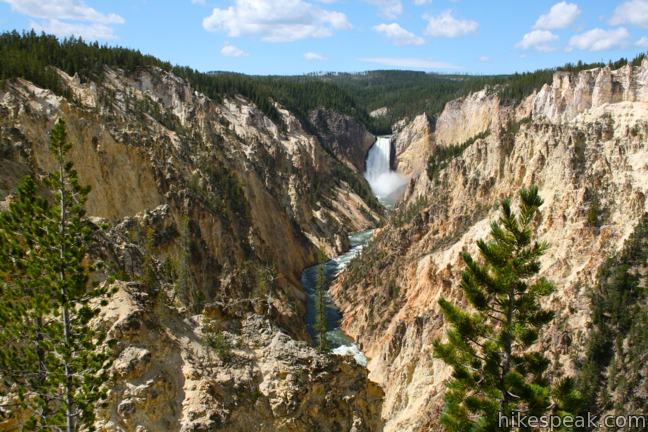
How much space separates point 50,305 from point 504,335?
10158mm

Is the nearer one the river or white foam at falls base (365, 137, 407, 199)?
the river

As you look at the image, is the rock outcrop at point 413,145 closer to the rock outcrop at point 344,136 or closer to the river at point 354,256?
the river at point 354,256

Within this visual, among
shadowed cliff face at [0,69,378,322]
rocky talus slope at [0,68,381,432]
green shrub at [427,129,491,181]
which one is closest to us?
rocky talus slope at [0,68,381,432]

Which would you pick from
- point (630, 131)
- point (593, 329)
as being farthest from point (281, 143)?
point (593, 329)

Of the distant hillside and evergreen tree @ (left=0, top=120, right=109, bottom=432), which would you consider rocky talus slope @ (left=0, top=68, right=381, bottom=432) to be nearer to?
evergreen tree @ (left=0, top=120, right=109, bottom=432)

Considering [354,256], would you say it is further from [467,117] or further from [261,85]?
[261,85]

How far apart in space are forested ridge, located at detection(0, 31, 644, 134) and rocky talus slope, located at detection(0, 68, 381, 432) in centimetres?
253

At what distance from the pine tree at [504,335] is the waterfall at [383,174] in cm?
9695

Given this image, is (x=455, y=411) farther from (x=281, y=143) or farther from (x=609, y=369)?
Answer: (x=281, y=143)

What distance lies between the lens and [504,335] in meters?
14.0

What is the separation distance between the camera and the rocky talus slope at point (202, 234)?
16953 mm

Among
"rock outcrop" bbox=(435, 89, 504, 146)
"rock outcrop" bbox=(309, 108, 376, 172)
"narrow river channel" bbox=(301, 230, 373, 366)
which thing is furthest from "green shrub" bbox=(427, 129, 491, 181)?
"rock outcrop" bbox=(309, 108, 376, 172)

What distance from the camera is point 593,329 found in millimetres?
31531

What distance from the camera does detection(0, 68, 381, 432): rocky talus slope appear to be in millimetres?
16953
